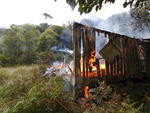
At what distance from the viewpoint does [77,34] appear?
4.39m

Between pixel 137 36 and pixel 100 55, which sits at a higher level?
pixel 137 36

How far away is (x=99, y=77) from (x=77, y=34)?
1.38 meters

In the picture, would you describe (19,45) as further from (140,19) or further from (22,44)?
(140,19)

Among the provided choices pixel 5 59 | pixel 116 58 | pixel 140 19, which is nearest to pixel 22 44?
pixel 5 59

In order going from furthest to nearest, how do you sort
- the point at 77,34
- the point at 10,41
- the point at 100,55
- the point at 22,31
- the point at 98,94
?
the point at 22,31 < the point at 10,41 < the point at 100,55 < the point at 77,34 < the point at 98,94

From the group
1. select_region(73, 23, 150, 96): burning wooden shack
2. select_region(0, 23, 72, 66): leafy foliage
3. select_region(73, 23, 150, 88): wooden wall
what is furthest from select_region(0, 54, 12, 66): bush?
select_region(73, 23, 150, 88): wooden wall

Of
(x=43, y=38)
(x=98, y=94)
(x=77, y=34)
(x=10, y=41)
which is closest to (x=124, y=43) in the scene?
(x=77, y=34)

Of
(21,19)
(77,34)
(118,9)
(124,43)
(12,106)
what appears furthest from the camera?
(21,19)

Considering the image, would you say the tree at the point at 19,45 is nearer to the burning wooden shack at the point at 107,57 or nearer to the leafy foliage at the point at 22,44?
the leafy foliage at the point at 22,44

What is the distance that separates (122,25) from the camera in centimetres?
706

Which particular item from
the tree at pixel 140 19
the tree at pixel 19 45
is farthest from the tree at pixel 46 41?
the tree at pixel 140 19

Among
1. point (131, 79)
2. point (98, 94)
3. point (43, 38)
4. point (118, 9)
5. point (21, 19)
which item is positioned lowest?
point (131, 79)

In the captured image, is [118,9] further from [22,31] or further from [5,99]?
[5,99]

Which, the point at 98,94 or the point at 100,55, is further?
the point at 100,55
